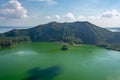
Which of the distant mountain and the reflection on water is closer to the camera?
the reflection on water

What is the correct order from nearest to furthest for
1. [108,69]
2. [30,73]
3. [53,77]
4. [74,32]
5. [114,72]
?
[53,77], [30,73], [114,72], [108,69], [74,32]

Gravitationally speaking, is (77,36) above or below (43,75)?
above

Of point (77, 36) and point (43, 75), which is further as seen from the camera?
point (77, 36)

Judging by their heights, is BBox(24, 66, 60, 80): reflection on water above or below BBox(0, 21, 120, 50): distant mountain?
below

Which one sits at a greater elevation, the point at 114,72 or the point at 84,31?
the point at 84,31

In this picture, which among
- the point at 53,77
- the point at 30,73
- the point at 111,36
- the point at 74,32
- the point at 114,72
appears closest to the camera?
the point at 53,77

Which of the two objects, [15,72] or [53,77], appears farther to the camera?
[15,72]

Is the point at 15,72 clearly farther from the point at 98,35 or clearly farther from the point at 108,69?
the point at 98,35

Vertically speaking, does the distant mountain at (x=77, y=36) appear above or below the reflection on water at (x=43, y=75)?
above

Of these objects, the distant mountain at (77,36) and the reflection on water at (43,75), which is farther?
the distant mountain at (77,36)

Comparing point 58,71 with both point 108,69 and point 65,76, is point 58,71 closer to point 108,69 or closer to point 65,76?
point 65,76

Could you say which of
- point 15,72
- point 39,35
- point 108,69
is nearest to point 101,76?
point 108,69
